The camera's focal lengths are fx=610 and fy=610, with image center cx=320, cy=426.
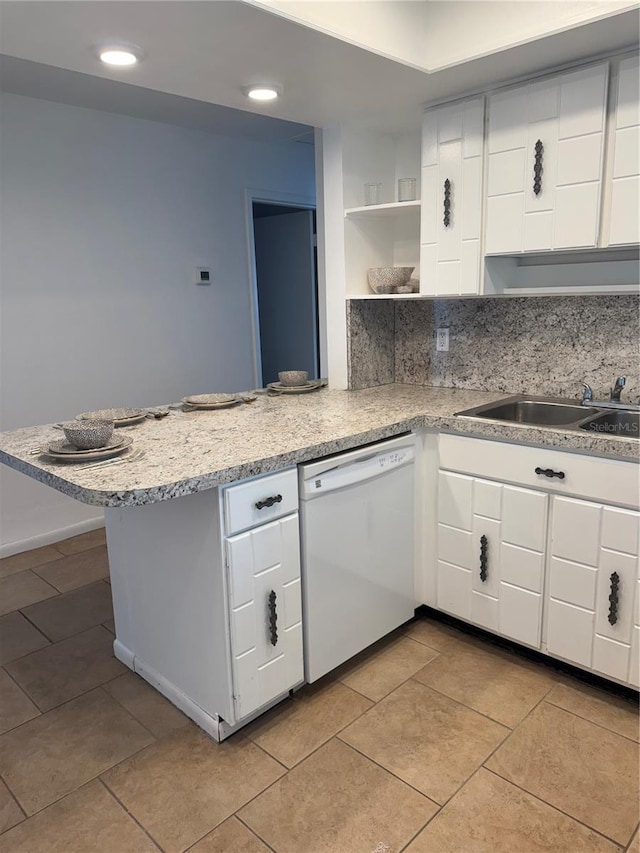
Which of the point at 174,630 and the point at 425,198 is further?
the point at 425,198

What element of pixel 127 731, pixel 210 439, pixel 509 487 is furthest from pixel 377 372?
pixel 127 731

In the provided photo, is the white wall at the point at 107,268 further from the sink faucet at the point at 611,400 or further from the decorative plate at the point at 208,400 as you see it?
the sink faucet at the point at 611,400

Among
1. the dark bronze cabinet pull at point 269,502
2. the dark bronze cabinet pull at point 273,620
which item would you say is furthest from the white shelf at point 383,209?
the dark bronze cabinet pull at point 273,620

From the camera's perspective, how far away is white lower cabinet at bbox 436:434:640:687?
1.87 m

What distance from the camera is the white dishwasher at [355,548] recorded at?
1933mm

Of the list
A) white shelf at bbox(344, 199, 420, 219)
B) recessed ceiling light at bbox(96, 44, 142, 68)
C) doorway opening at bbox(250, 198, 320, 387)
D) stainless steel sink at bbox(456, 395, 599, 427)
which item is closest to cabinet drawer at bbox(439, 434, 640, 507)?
stainless steel sink at bbox(456, 395, 599, 427)

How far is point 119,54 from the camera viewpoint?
1803 millimetres

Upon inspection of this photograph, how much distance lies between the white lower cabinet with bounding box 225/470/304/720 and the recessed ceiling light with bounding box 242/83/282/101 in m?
1.35

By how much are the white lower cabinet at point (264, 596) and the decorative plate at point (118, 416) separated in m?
0.67

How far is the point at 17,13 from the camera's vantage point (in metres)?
1.54

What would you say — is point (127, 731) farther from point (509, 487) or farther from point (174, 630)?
point (509, 487)

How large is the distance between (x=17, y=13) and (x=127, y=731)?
2049 millimetres

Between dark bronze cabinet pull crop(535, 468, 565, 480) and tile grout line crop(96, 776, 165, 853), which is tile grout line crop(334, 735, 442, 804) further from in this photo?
dark bronze cabinet pull crop(535, 468, 565, 480)

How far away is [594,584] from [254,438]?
1.17 metres
